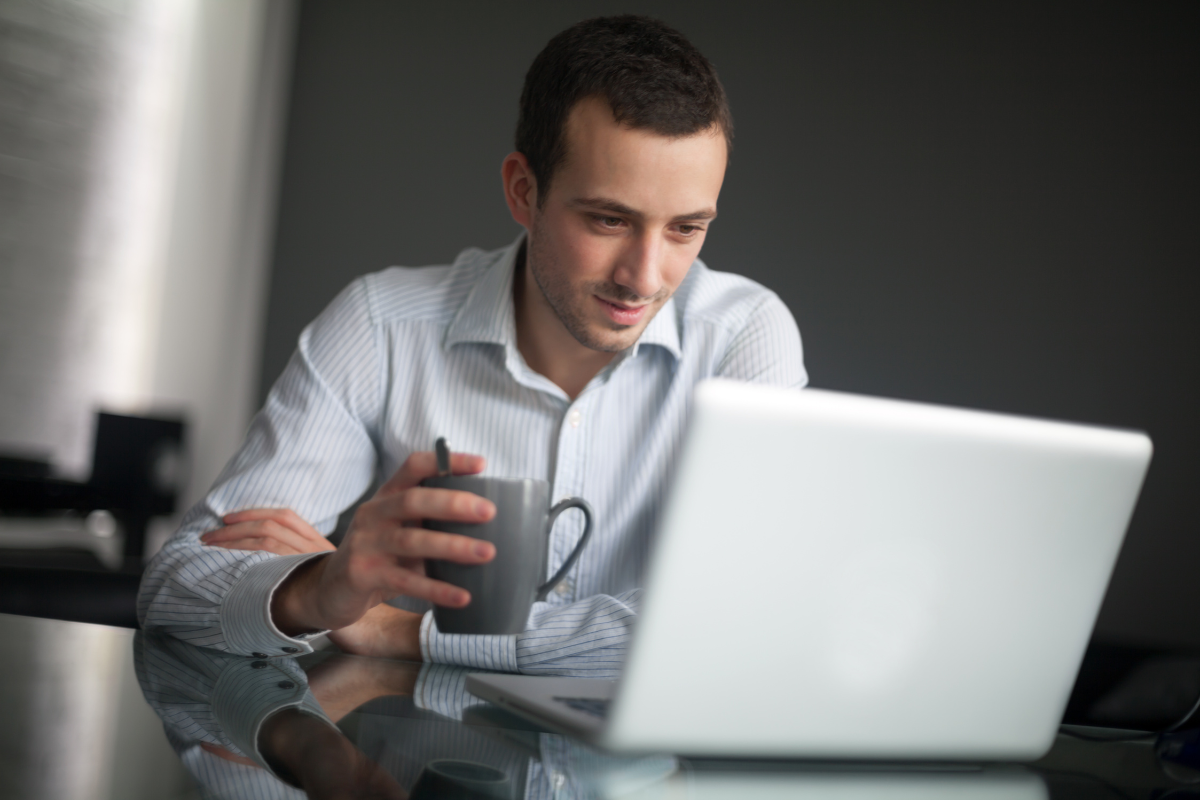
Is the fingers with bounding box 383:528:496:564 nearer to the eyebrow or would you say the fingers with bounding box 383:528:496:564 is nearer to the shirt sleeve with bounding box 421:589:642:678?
the shirt sleeve with bounding box 421:589:642:678

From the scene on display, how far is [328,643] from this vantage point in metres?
1.16

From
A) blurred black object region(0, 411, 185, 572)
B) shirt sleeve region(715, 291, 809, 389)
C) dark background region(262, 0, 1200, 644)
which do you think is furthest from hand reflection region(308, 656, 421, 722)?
dark background region(262, 0, 1200, 644)

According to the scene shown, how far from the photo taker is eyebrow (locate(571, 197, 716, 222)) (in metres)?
1.31

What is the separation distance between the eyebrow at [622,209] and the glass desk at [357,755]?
0.71m

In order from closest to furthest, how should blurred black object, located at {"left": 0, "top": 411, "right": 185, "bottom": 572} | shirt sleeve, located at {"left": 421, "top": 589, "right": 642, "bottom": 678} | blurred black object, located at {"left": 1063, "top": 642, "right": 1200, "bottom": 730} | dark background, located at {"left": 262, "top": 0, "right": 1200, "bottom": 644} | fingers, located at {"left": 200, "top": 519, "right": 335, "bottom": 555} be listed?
blurred black object, located at {"left": 1063, "top": 642, "right": 1200, "bottom": 730}, shirt sleeve, located at {"left": 421, "top": 589, "right": 642, "bottom": 678}, fingers, located at {"left": 200, "top": 519, "right": 335, "bottom": 555}, blurred black object, located at {"left": 0, "top": 411, "right": 185, "bottom": 572}, dark background, located at {"left": 262, "top": 0, "right": 1200, "bottom": 644}

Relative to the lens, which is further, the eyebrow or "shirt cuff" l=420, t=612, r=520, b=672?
the eyebrow

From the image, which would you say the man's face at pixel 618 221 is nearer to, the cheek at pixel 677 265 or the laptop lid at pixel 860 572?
the cheek at pixel 677 265

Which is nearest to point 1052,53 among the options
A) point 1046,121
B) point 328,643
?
point 1046,121

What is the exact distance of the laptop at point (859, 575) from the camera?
0.53 meters

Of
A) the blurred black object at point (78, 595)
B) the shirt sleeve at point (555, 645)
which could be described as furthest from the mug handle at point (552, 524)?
the blurred black object at point (78, 595)

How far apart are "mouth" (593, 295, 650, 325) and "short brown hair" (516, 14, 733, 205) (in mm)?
200

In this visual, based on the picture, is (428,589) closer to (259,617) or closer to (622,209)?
(259,617)

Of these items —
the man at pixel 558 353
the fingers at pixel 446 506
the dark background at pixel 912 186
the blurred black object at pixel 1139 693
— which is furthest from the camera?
the dark background at pixel 912 186

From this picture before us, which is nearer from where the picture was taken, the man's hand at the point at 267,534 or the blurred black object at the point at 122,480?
the man's hand at the point at 267,534
